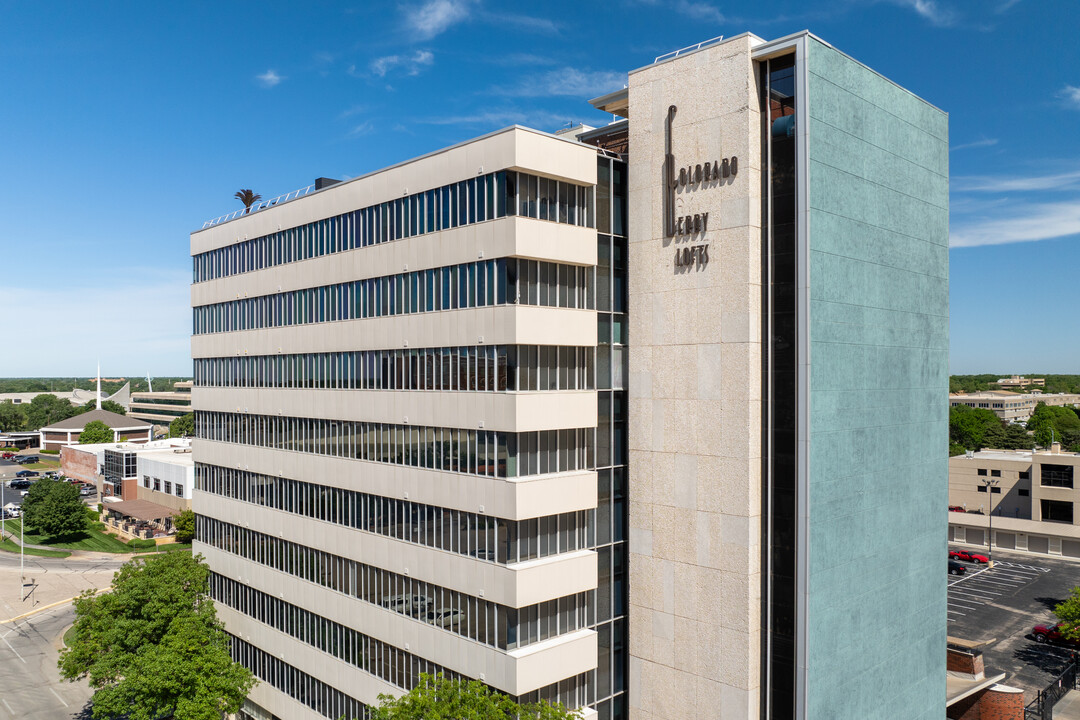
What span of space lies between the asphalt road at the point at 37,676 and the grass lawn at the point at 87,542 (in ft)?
93.6

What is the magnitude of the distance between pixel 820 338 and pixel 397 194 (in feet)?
73.2

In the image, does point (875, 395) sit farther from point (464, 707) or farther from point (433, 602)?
point (433, 602)

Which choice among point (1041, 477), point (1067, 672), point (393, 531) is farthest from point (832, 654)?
point (1041, 477)

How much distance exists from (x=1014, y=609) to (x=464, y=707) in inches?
3006

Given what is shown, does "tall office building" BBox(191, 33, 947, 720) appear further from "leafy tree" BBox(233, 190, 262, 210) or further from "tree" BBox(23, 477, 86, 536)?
"tree" BBox(23, 477, 86, 536)

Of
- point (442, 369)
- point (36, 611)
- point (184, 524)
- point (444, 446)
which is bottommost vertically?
point (36, 611)

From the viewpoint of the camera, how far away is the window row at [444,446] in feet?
107

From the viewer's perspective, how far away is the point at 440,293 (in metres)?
36.2

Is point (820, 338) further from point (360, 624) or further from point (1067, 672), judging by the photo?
point (1067, 672)

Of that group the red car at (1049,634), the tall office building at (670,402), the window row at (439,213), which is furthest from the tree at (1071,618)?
the window row at (439,213)

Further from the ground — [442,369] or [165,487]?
[442,369]

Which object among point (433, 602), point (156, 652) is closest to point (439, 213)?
point (433, 602)

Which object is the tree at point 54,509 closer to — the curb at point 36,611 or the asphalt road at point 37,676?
the curb at point 36,611

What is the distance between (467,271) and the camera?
1359 inches
